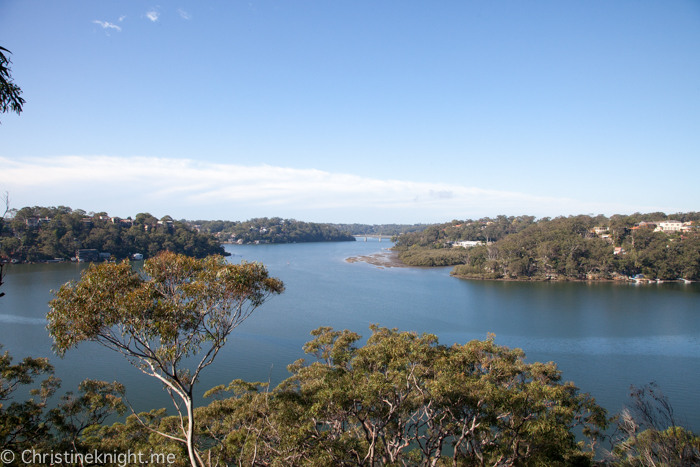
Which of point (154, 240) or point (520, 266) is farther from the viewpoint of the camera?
point (154, 240)

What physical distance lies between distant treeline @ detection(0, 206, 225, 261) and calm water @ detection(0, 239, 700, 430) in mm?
6206

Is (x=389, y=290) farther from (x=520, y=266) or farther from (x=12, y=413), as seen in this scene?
(x=12, y=413)

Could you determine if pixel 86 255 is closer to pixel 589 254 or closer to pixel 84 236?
pixel 84 236

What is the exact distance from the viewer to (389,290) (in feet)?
101

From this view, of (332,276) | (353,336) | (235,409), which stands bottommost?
(332,276)

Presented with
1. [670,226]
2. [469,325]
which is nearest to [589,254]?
[670,226]

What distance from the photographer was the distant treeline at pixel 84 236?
4144 centimetres

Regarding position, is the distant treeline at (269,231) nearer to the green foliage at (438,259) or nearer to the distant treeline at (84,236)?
the distant treeline at (84,236)

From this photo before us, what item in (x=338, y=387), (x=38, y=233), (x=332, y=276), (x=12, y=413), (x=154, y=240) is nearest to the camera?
(x=338, y=387)

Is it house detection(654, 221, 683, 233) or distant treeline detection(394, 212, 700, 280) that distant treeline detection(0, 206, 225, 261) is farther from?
house detection(654, 221, 683, 233)

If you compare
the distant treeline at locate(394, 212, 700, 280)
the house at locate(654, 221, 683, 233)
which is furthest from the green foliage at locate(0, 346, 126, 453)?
the house at locate(654, 221, 683, 233)

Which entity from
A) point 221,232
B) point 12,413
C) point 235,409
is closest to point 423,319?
point 235,409

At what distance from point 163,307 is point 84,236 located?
1922 inches

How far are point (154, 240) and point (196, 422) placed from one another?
4667 cm
